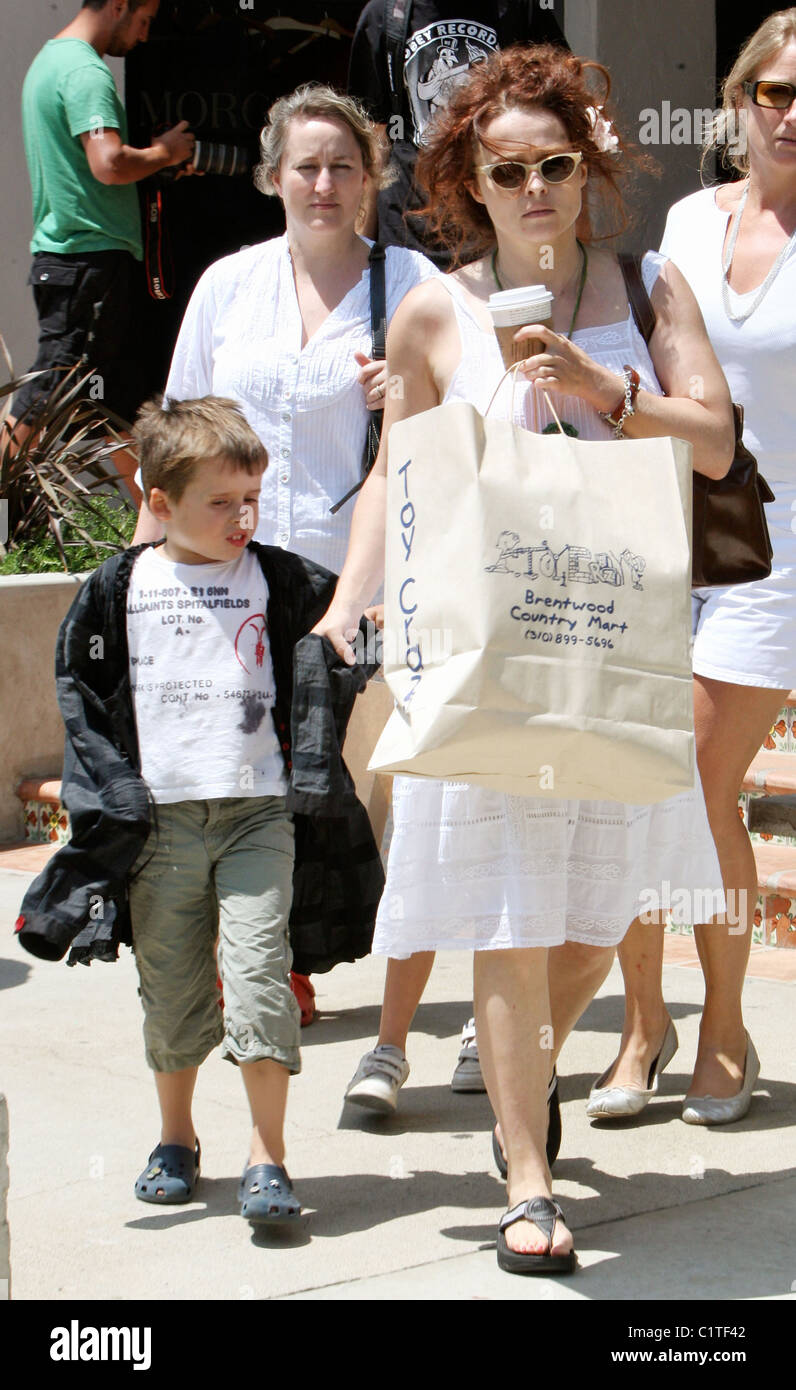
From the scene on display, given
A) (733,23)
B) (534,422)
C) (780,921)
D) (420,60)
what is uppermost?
(733,23)

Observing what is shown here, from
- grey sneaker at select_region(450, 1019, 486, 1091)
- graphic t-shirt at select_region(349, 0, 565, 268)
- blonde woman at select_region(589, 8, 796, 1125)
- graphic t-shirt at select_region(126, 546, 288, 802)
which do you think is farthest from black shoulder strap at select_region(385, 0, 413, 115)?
grey sneaker at select_region(450, 1019, 486, 1091)

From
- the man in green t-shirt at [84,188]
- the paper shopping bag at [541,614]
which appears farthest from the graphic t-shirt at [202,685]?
the man in green t-shirt at [84,188]

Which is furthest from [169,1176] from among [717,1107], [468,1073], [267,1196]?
[717,1107]

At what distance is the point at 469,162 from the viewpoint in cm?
330

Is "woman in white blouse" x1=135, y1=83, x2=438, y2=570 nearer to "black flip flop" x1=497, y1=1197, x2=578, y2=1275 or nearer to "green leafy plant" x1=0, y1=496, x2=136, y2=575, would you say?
"black flip flop" x1=497, y1=1197, x2=578, y2=1275

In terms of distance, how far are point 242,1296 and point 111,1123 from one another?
38.6 inches

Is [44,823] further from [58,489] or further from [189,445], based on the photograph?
[189,445]

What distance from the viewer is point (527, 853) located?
312 centimetres

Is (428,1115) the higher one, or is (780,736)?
(780,736)

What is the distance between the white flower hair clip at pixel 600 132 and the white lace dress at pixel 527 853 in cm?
22

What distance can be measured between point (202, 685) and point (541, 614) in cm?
87
